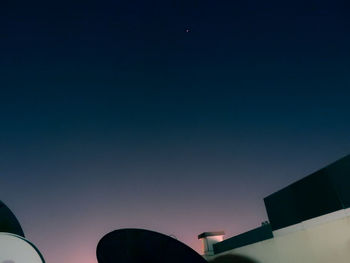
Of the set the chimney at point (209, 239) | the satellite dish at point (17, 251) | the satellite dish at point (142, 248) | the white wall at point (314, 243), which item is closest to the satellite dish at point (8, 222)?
the satellite dish at point (17, 251)

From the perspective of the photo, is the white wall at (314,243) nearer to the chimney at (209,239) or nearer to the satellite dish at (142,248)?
the satellite dish at (142,248)

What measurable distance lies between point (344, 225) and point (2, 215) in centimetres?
936

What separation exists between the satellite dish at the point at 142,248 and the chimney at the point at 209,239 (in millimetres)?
7995

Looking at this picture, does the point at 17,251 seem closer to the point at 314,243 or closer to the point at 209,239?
the point at 314,243

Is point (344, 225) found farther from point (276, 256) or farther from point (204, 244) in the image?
point (204, 244)

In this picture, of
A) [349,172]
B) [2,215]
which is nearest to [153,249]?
[2,215]

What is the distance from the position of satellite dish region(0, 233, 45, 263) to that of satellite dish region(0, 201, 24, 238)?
9.44ft

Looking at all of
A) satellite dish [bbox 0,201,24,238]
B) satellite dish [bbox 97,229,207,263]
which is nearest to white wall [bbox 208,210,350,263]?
satellite dish [bbox 97,229,207,263]

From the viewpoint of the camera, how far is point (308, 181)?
8125 mm

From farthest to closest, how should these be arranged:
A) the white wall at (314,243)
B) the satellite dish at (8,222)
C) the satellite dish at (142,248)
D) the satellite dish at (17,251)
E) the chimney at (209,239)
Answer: the chimney at (209,239), the satellite dish at (8,222), the satellite dish at (142,248), the white wall at (314,243), the satellite dish at (17,251)

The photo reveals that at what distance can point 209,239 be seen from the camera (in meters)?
16.4

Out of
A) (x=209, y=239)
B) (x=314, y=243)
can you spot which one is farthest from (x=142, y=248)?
(x=209, y=239)

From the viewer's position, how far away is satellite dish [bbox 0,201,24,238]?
807 centimetres

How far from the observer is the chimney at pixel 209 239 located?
16062 millimetres
